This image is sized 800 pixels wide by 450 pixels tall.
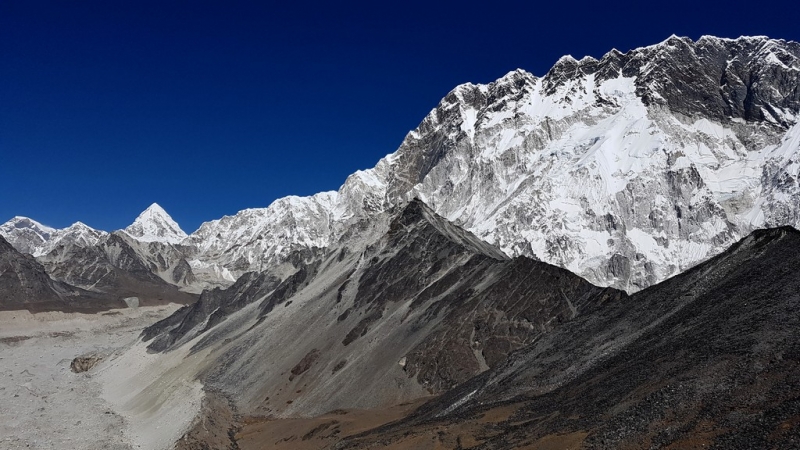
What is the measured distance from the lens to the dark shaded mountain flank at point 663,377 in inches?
1141

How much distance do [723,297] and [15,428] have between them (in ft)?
253

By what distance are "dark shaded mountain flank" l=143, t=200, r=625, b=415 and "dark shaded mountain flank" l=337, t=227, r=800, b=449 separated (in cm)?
1157

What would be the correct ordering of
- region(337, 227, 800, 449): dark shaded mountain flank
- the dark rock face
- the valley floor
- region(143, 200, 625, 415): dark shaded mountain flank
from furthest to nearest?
the dark rock face < the valley floor < region(143, 200, 625, 415): dark shaded mountain flank < region(337, 227, 800, 449): dark shaded mountain flank

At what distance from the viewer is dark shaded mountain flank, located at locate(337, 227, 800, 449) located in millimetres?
28969

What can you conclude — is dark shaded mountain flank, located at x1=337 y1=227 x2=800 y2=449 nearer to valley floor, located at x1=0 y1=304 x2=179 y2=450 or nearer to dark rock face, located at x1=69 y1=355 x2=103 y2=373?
valley floor, located at x1=0 y1=304 x2=179 y2=450

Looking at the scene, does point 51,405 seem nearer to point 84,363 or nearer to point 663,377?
point 84,363

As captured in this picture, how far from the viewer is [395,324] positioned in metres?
81.9

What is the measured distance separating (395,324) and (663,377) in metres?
49.2

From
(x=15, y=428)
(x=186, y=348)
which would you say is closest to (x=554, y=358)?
(x=15, y=428)

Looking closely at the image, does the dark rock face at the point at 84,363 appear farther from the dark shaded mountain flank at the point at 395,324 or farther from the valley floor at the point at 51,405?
the dark shaded mountain flank at the point at 395,324

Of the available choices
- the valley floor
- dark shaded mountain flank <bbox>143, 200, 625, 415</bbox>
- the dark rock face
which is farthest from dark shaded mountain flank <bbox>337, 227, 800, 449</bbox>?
the dark rock face

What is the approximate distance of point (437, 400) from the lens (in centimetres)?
5612

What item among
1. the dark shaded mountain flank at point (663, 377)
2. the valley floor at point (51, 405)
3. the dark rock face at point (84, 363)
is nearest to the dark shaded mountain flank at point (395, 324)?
the dark shaded mountain flank at point (663, 377)

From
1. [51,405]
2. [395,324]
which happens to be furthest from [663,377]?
[51,405]
